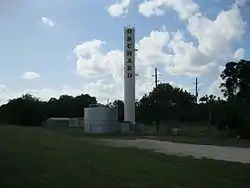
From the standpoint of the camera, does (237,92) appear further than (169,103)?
No

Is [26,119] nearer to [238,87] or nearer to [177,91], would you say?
[177,91]

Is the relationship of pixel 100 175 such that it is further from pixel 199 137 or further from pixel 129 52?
pixel 129 52

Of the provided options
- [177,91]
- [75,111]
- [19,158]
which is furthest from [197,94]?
[19,158]

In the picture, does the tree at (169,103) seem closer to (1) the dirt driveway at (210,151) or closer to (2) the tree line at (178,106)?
(2) the tree line at (178,106)

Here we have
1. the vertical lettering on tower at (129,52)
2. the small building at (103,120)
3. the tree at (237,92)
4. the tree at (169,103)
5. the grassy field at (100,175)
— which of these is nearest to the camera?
the grassy field at (100,175)

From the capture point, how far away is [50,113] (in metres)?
140

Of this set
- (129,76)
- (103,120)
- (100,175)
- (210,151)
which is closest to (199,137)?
(210,151)

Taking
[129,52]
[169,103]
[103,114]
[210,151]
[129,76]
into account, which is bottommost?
[210,151]

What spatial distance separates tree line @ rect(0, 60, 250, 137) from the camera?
57250 mm

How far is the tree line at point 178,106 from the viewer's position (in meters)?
57.2

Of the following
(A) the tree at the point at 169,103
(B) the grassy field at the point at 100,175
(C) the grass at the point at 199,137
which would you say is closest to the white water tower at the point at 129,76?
(A) the tree at the point at 169,103

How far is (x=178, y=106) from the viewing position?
9831 centimetres

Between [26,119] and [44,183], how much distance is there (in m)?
80.2

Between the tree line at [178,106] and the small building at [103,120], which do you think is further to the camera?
the small building at [103,120]
